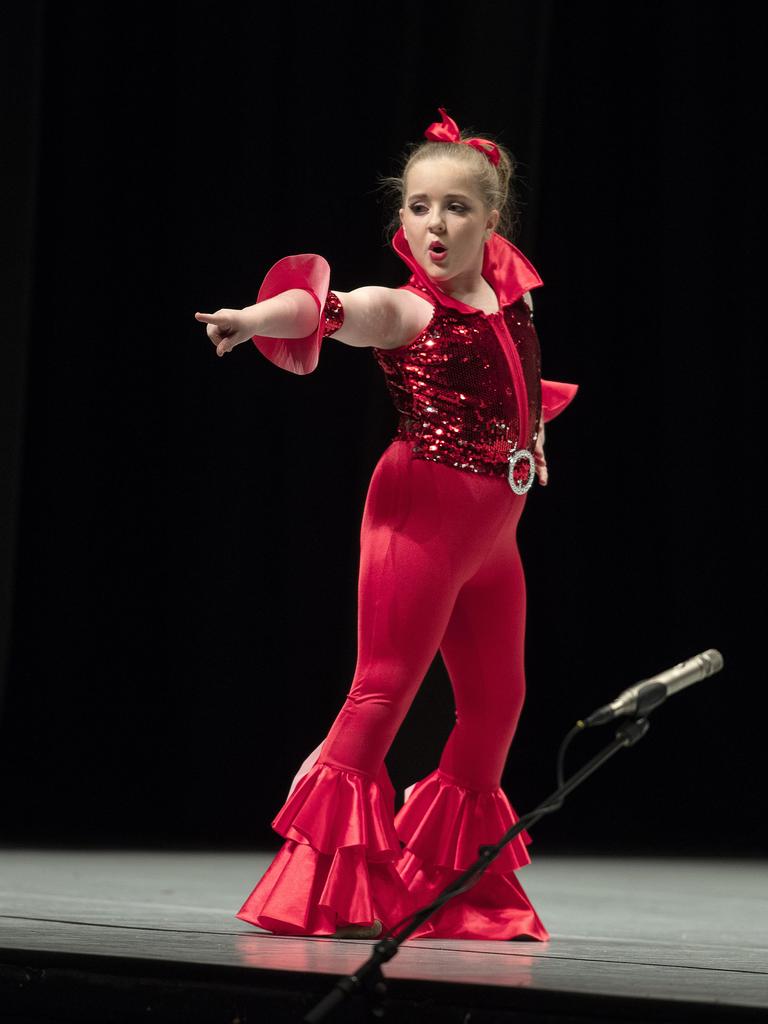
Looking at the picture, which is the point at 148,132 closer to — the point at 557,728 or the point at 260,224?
the point at 260,224

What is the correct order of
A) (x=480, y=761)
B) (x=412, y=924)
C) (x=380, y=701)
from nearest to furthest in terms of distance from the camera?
(x=412, y=924) → (x=380, y=701) → (x=480, y=761)

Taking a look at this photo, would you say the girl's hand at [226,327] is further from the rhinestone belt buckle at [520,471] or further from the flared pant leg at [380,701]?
the rhinestone belt buckle at [520,471]

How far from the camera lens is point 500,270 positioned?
2.37 metres

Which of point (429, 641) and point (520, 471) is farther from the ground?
point (520, 471)

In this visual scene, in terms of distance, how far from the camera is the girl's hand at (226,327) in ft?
6.13

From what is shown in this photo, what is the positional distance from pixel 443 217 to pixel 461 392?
0.90 feet

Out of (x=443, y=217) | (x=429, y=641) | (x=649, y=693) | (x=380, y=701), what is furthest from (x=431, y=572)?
(x=649, y=693)

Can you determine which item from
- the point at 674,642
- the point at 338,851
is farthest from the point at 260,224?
the point at 338,851

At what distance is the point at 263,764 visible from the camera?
421cm

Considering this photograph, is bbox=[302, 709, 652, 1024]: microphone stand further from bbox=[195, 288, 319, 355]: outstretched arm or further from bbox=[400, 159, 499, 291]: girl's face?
bbox=[400, 159, 499, 291]: girl's face

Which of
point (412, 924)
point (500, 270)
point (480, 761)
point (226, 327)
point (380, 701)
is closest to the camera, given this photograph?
point (412, 924)

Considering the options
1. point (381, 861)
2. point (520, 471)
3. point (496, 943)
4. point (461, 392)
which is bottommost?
point (496, 943)

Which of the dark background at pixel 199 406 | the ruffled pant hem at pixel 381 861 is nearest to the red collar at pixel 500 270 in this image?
the ruffled pant hem at pixel 381 861

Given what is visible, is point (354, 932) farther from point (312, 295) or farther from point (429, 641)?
point (312, 295)
